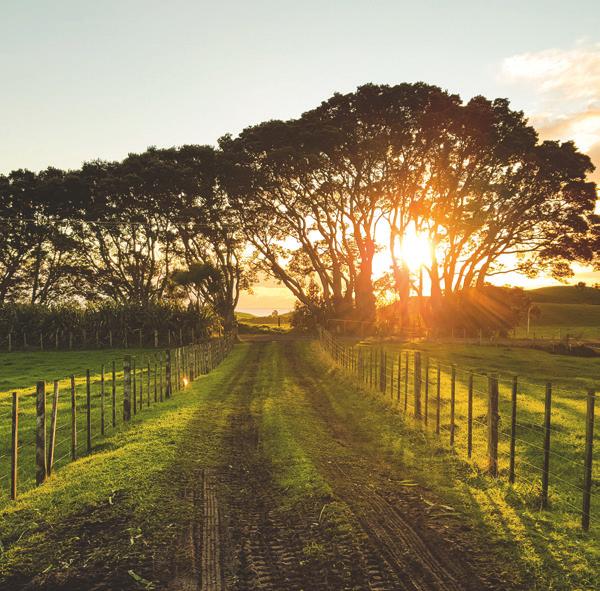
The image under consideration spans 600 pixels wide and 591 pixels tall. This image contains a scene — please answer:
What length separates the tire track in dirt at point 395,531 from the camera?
610cm

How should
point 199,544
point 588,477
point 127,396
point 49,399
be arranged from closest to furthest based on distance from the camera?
point 199,544
point 588,477
point 127,396
point 49,399

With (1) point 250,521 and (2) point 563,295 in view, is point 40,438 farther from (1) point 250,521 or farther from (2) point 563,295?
(2) point 563,295

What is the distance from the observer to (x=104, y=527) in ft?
24.8

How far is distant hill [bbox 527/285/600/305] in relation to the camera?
492 ft

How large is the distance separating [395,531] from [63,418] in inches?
479

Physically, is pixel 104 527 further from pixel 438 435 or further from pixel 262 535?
pixel 438 435

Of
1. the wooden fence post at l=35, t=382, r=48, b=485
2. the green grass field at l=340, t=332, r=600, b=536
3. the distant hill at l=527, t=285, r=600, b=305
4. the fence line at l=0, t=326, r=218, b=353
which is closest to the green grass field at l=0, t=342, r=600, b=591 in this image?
the green grass field at l=340, t=332, r=600, b=536

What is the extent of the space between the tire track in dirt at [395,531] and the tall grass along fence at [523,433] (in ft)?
7.24

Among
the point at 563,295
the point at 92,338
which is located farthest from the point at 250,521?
the point at 563,295

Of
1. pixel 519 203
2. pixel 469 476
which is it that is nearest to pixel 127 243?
pixel 519 203

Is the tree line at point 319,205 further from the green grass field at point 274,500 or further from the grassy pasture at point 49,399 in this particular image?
the green grass field at point 274,500

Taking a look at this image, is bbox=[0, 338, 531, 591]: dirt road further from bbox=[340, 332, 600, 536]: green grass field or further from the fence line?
the fence line

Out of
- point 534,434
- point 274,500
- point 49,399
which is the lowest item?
point 49,399

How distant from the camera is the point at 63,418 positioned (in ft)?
53.5
